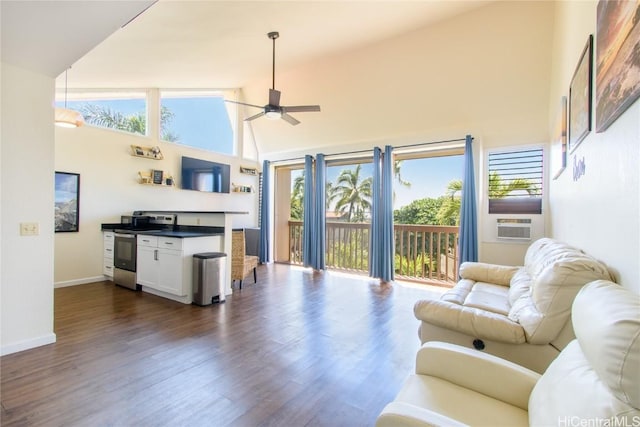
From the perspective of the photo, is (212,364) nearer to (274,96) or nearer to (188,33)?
(274,96)

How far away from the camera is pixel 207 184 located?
6.57m

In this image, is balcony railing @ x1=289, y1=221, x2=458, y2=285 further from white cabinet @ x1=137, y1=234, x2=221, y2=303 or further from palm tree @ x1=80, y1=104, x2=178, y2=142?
palm tree @ x1=80, y1=104, x2=178, y2=142

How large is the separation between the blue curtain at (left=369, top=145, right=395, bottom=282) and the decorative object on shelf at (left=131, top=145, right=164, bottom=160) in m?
4.19

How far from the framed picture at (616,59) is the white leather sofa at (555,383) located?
812 mm

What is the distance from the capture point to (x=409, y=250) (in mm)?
5527

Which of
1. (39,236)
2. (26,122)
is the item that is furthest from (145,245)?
(26,122)

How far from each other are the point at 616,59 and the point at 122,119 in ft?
21.4

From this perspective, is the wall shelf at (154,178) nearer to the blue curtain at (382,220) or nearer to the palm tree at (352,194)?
the palm tree at (352,194)

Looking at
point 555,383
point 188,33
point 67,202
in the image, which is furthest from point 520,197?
point 67,202

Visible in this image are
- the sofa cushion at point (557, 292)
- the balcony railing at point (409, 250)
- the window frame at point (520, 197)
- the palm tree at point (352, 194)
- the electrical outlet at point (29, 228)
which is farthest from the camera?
the palm tree at point (352, 194)

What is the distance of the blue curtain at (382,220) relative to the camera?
5.28 meters

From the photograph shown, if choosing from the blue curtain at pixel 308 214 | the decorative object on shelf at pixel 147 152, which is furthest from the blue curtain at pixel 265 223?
the decorative object on shelf at pixel 147 152

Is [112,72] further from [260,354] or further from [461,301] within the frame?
A: [461,301]

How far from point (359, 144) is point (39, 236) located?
489 centimetres
